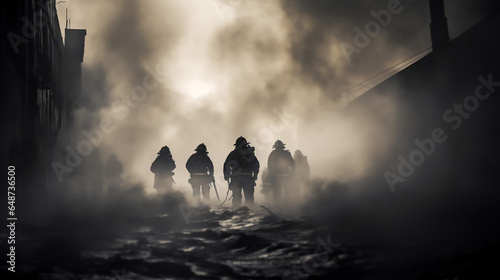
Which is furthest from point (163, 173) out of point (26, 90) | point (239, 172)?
point (26, 90)

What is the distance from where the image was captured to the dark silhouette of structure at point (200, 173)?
14648 millimetres

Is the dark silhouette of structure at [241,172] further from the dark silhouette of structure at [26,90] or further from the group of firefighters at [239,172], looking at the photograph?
the dark silhouette of structure at [26,90]

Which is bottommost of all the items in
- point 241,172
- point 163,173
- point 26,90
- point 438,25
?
point 241,172

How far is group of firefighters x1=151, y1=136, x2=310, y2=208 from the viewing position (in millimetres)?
13336

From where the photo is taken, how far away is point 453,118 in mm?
13039

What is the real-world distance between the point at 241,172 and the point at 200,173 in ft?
6.63

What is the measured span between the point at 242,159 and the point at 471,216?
7.50 meters

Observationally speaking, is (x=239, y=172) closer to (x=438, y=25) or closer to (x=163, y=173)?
(x=163, y=173)

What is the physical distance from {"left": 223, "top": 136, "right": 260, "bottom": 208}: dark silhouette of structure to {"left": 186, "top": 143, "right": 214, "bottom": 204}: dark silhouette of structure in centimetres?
143

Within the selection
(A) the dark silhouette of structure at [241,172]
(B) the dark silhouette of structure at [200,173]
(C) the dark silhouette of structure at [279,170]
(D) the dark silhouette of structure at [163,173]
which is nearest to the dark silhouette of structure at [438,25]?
→ (C) the dark silhouette of structure at [279,170]

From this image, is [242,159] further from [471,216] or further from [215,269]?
[215,269]

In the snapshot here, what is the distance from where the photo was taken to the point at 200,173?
14.7 metres

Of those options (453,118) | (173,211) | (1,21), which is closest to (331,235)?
(173,211)

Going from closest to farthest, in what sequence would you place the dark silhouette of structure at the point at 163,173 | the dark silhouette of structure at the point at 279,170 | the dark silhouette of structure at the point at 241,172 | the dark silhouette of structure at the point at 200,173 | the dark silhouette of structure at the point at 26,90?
the dark silhouette of structure at the point at 26,90
the dark silhouette of structure at the point at 241,172
the dark silhouette of structure at the point at 279,170
the dark silhouette of structure at the point at 200,173
the dark silhouette of structure at the point at 163,173
